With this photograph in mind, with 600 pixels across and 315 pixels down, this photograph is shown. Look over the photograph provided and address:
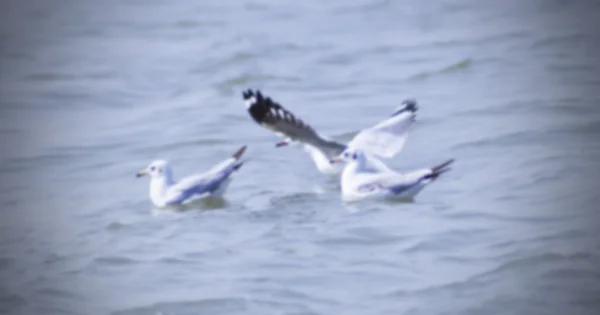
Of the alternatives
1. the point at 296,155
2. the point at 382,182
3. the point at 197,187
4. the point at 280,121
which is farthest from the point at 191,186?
the point at 296,155

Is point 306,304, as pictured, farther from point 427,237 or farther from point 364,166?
point 364,166

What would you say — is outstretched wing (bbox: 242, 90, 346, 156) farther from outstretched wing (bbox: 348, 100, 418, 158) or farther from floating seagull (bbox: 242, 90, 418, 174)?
outstretched wing (bbox: 348, 100, 418, 158)

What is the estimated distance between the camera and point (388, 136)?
10.4m

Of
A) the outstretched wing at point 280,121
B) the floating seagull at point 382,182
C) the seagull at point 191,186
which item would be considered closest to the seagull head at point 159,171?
the seagull at point 191,186

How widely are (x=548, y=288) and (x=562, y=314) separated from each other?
0.39m

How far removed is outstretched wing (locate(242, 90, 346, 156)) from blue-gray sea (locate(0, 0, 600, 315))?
372mm

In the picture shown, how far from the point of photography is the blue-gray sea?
25.0ft

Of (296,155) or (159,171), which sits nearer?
(159,171)

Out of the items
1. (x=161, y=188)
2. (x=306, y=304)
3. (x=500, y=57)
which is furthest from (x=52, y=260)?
(x=500, y=57)

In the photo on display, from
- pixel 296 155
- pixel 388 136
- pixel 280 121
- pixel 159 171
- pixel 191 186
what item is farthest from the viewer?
pixel 296 155

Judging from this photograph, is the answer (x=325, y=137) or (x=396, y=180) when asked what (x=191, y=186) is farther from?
(x=396, y=180)

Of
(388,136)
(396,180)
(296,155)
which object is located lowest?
(396,180)

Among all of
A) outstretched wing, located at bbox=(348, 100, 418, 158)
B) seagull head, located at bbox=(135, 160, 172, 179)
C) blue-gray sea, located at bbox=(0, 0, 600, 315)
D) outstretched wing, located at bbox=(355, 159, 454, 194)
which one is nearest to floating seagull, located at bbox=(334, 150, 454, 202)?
outstretched wing, located at bbox=(355, 159, 454, 194)

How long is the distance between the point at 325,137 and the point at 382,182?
957mm
